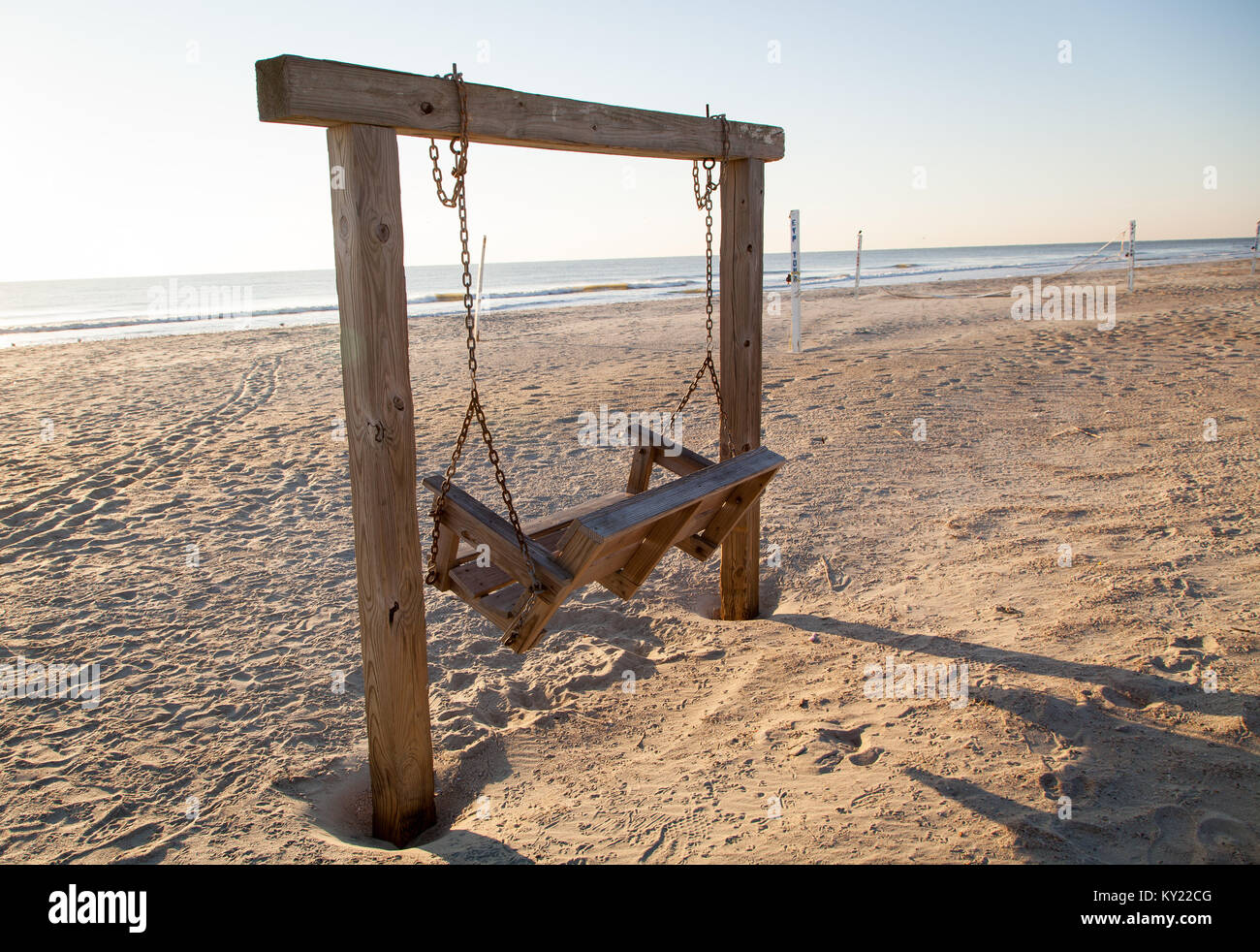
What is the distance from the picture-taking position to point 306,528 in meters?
5.87

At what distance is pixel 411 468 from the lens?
2.79m

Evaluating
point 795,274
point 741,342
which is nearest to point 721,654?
point 741,342

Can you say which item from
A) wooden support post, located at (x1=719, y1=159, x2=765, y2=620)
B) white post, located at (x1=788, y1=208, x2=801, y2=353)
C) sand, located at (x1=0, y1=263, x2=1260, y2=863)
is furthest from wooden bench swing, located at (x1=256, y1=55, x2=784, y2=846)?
white post, located at (x1=788, y1=208, x2=801, y2=353)

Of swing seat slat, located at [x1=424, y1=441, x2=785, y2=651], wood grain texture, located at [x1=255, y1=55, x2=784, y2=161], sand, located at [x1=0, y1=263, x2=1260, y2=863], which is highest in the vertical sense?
wood grain texture, located at [x1=255, y1=55, x2=784, y2=161]

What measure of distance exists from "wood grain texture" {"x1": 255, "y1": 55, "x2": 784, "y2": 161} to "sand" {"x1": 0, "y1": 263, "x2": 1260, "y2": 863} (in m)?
2.43

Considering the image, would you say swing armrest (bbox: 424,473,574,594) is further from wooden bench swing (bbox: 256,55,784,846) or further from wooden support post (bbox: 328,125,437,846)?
wooden support post (bbox: 328,125,437,846)

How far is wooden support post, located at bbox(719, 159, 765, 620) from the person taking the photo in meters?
4.18

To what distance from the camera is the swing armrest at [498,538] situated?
2.87 metres

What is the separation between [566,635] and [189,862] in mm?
2145

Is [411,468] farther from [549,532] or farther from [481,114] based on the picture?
[481,114]

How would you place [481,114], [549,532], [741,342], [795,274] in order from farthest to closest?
[795,274], [741,342], [549,532], [481,114]

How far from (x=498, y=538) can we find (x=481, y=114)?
1.50 meters
